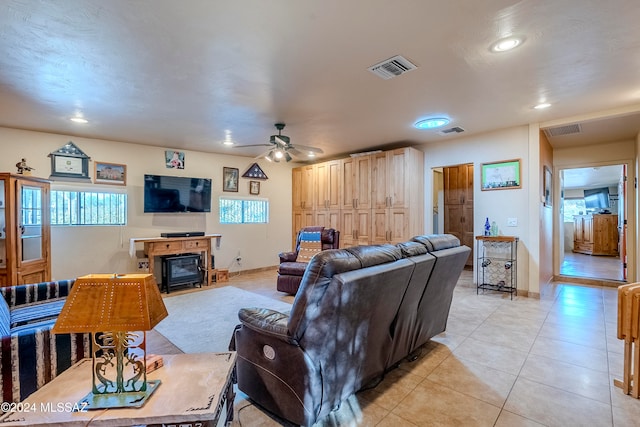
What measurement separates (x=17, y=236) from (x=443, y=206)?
24.6 feet

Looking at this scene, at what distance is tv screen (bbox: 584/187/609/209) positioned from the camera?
957 centimetres

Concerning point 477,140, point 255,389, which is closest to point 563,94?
point 477,140

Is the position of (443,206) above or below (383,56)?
below

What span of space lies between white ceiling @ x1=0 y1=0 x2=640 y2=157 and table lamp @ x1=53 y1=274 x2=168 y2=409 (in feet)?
5.46

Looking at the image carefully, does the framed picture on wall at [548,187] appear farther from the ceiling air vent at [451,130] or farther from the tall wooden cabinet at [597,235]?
the tall wooden cabinet at [597,235]

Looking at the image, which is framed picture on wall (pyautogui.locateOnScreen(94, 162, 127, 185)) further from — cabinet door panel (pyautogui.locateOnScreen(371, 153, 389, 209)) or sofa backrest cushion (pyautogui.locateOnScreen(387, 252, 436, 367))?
sofa backrest cushion (pyautogui.locateOnScreen(387, 252, 436, 367))

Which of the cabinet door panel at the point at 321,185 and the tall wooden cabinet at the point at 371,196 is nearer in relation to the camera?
the tall wooden cabinet at the point at 371,196

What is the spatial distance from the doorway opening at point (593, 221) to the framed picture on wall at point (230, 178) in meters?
6.61

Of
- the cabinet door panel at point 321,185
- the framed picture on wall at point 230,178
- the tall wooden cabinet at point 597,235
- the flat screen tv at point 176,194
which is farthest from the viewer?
the tall wooden cabinet at point 597,235

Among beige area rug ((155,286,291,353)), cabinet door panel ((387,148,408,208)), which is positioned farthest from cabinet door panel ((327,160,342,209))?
beige area rug ((155,286,291,353))

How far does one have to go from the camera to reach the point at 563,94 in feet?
10.6

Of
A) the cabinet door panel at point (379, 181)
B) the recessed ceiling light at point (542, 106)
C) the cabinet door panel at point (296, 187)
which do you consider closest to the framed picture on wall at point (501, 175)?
the recessed ceiling light at point (542, 106)

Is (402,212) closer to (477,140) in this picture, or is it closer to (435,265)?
(477,140)

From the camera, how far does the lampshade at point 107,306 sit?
107 centimetres
